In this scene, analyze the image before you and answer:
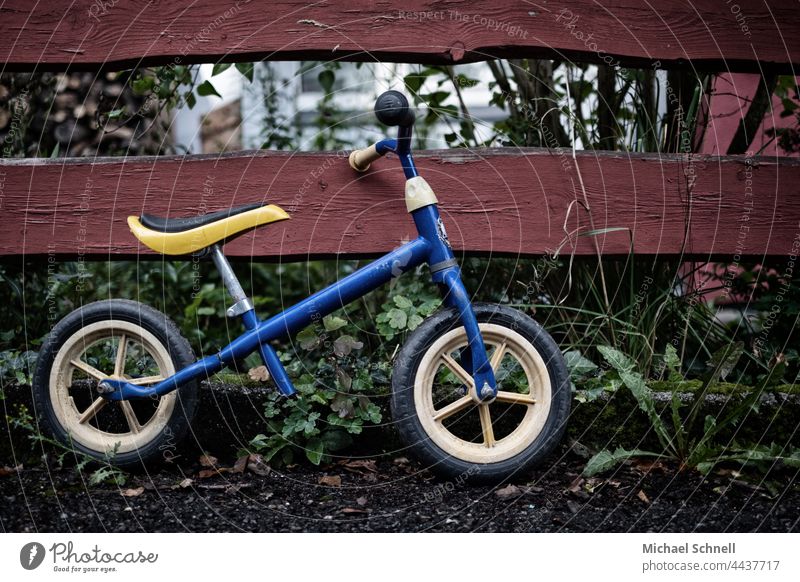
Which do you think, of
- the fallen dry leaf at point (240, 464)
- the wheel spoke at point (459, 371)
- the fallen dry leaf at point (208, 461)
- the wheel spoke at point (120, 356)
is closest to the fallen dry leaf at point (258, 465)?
the fallen dry leaf at point (240, 464)

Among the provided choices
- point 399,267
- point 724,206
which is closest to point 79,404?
point 399,267

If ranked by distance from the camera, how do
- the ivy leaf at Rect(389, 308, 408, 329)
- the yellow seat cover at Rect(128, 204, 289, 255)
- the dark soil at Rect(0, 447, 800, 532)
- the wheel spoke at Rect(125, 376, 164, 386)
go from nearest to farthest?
the dark soil at Rect(0, 447, 800, 532), the yellow seat cover at Rect(128, 204, 289, 255), the wheel spoke at Rect(125, 376, 164, 386), the ivy leaf at Rect(389, 308, 408, 329)

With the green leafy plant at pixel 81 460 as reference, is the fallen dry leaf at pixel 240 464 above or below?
below

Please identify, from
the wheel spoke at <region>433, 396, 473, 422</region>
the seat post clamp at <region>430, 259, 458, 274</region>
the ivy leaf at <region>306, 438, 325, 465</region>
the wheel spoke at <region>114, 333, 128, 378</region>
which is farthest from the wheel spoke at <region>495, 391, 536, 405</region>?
the wheel spoke at <region>114, 333, 128, 378</region>

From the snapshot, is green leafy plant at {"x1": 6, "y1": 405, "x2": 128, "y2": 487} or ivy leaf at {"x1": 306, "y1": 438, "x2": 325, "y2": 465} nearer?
green leafy plant at {"x1": 6, "y1": 405, "x2": 128, "y2": 487}

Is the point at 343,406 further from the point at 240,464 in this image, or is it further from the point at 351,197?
the point at 351,197

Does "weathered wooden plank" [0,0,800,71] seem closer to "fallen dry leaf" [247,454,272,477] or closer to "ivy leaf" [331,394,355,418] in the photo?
"ivy leaf" [331,394,355,418]

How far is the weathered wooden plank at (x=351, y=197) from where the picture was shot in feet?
9.62

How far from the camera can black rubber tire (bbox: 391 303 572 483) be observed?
2.51 meters

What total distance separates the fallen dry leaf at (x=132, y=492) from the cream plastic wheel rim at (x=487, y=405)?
972 millimetres

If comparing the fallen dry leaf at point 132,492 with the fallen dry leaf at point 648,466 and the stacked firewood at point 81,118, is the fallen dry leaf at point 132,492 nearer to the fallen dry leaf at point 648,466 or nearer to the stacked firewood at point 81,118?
the fallen dry leaf at point 648,466

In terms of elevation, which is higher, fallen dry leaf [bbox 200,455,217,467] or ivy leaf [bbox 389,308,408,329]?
ivy leaf [bbox 389,308,408,329]

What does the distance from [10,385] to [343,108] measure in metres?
3.10

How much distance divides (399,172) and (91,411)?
1.41 meters
